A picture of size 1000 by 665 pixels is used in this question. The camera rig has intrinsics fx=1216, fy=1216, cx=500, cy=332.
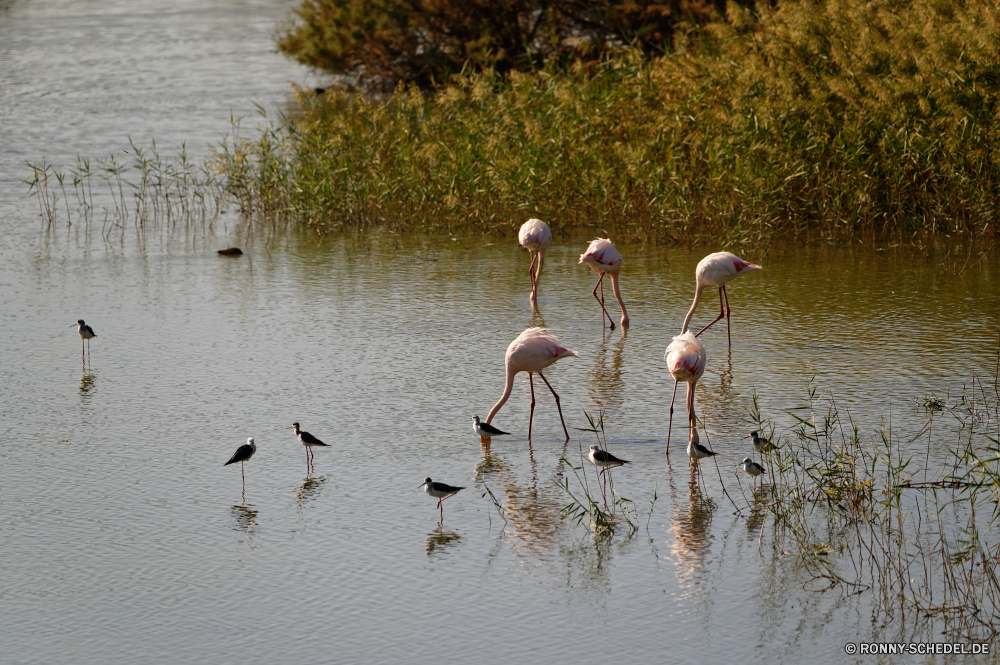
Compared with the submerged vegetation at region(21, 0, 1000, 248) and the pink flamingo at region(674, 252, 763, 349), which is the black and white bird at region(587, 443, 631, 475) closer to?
the pink flamingo at region(674, 252, 763, 349)

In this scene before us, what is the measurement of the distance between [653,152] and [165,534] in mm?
9555

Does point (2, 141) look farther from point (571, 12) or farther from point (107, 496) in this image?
point (107, 496)

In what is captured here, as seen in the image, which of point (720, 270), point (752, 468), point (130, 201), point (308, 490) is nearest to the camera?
point (752, 468)

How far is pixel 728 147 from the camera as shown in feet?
44.0

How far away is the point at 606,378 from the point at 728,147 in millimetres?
5358

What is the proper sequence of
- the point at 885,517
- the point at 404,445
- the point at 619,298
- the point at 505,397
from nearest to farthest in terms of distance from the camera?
1. the point at 885,517
2. the point at 404,445
3. the point at 505,397
4. the point at 619,298

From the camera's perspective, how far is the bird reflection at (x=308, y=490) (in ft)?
21.2

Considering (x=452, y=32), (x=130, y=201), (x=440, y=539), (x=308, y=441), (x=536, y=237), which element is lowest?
(x=440, y=539)

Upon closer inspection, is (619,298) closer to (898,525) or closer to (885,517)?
(885,517)

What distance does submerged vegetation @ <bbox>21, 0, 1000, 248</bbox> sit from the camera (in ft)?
43.3

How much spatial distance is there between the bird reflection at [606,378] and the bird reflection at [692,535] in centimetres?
180

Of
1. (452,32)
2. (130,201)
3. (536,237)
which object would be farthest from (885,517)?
(452,32)

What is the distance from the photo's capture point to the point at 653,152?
14336mm

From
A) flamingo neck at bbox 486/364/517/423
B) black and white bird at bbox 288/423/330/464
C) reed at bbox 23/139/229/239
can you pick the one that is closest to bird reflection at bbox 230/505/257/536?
black and white bird at bbox 288/423/330/464
